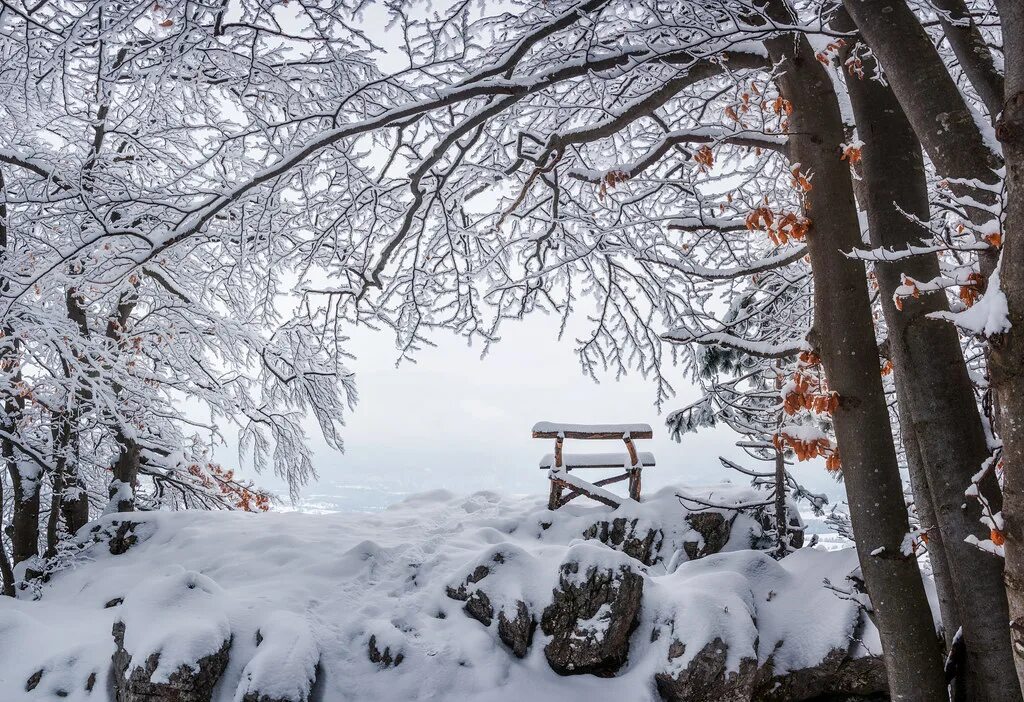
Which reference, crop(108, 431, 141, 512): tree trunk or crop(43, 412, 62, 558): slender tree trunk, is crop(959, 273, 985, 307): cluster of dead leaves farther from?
crop(108, 431, 141, 512): tree trunk

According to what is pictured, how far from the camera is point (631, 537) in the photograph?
700 centimetres

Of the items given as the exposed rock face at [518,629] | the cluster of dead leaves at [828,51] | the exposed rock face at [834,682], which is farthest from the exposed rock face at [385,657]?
the cluster of dead leaves at [828,51]

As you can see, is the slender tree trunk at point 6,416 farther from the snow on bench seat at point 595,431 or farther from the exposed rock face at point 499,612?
the snow on bench seat at point 595,431

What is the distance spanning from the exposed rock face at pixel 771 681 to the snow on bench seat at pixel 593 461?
137 inches

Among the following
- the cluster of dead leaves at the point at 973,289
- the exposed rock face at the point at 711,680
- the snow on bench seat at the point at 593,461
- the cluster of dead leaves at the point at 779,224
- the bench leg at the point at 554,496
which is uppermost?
the cluster of dead leaves at the point at 779,224

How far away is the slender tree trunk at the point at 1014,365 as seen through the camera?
4.46 feet

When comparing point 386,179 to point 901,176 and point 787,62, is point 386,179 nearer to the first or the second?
point 787,62

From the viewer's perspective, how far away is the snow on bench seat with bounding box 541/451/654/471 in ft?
25.7

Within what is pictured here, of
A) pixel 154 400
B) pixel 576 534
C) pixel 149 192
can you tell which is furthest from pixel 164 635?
pixel 576 534

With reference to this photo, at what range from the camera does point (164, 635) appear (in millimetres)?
4301

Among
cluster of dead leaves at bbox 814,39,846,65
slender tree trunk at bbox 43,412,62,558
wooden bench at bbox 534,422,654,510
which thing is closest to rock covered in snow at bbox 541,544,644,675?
wooden bench at bbox 534,422,654,510

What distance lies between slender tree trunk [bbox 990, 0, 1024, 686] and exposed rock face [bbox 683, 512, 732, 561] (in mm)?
5688

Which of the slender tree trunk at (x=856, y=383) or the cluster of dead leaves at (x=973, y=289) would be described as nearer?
the cluster of dead leaves at (x=973, y=289)

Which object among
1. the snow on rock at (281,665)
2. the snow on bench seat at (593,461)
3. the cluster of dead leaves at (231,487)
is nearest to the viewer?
the snow on rock at (281,665)
